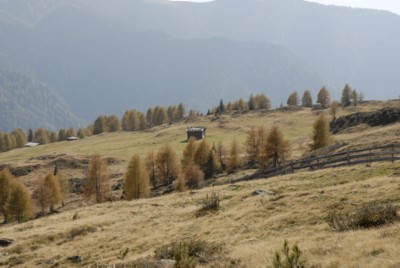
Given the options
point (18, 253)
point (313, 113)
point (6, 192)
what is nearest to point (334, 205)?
point (18, 253)

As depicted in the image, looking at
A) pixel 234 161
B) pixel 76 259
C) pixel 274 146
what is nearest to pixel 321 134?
pixel 274 146

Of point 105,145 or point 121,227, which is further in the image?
point 105,145

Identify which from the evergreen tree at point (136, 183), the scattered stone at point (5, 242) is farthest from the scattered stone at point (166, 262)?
the evergreen tree at point (136, 183)

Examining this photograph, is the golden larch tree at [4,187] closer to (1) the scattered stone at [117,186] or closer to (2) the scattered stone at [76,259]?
(1) the scattered stone at [117,186]

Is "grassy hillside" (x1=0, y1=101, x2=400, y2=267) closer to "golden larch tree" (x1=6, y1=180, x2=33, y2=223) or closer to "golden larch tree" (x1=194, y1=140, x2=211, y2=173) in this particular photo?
"golden larch tree" (x1=6, y1=180, x2=33, y2=223)

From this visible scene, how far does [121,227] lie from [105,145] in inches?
5328

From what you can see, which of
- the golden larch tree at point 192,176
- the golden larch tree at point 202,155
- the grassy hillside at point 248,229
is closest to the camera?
the grassy hillside at point 248,229

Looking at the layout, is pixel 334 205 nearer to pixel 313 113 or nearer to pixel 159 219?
pixel 159 219

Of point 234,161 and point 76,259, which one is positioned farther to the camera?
point 234,161

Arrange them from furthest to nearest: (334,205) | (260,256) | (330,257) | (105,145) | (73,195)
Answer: (105,145) < (73,195) < (334,205) < (260,256) < (330,257)

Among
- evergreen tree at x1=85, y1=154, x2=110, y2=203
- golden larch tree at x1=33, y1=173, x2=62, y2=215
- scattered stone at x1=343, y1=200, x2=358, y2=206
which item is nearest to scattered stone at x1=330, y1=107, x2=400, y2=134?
evergreen tree at x1=85, y1=154, x2=110, y2=203

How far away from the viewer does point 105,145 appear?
164 m

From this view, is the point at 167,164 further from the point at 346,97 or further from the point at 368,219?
the point at 346,97

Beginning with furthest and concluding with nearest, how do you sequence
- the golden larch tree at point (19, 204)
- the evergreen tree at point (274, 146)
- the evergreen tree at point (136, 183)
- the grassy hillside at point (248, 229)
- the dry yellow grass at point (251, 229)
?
the evergreen tree at point (274, 146) → the golden larch tree at point (19, 204) → the evergreen tree at point (136, 183) → the grassy hillside at point (248, 229) → the dry yellow grass at point (251, 229)
